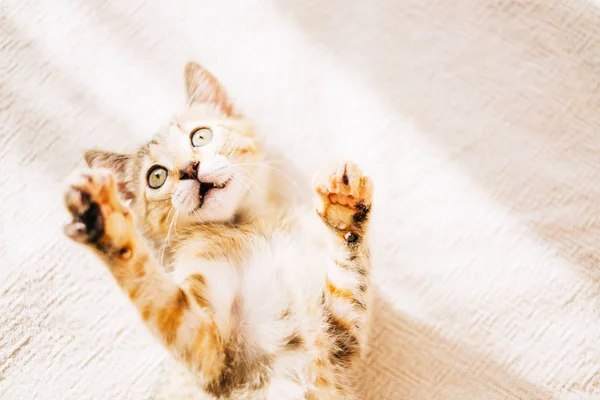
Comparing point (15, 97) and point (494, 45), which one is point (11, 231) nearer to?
point (15, 97)

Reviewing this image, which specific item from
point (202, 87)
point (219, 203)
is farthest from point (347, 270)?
point (202, 87)

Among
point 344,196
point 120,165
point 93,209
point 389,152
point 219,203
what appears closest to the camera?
point 93,209

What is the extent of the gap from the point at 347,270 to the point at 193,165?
14.4 inches

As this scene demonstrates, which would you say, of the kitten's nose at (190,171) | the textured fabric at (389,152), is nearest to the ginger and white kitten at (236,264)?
the kitten's nose at (190,171)

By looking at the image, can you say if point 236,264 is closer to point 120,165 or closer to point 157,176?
point 157,176

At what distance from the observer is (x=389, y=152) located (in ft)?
4.01

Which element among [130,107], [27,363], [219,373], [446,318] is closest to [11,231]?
[27,363]

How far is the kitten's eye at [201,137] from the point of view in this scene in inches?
41.6

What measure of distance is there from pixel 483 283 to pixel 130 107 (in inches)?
37.5

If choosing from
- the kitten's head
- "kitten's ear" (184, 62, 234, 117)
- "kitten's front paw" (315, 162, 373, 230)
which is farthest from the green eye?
"kitten's front paw" (315, 162, 373, 230)

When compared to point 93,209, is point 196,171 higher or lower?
lower

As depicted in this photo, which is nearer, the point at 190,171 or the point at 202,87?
the point at 190,171

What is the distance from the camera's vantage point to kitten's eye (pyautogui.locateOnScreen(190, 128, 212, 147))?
106 centimetres

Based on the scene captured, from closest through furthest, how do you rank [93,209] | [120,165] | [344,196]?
[93,209], [344,196], [120,165]
